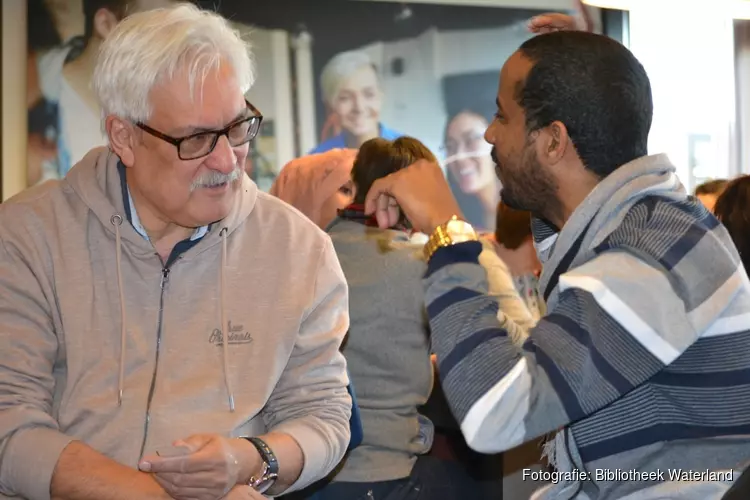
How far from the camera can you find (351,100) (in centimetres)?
506

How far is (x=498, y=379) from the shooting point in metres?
1.35

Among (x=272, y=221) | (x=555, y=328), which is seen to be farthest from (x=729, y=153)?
(x=555, y=328)

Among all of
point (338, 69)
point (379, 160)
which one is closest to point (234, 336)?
point (379, 160)

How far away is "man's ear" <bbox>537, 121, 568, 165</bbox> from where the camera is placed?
1.52 metres

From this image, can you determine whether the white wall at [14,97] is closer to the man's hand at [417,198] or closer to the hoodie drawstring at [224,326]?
the hoodie drawstring at [224,326]

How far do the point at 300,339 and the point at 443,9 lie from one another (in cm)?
358

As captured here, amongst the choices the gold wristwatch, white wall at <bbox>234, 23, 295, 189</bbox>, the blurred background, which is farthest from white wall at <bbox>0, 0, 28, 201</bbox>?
the gold wristwatch

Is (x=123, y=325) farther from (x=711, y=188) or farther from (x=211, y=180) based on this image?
(x=711, y=188)

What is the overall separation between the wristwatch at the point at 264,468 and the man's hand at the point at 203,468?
0.07ft

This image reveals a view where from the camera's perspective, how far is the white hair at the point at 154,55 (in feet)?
6.04

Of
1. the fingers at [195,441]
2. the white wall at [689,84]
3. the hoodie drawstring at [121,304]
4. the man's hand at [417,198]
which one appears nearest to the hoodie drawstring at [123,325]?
the hoodie drawstring at [121,304]

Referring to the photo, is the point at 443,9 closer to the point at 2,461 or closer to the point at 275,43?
the point at 275,43

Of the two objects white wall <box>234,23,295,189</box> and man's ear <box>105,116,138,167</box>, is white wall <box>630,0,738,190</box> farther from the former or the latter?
man's ear <box>105,116,138,167</box>

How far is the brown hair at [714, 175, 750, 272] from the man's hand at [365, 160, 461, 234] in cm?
156
